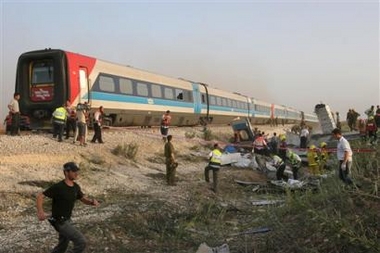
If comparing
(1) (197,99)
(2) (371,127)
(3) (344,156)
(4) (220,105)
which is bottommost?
(3) (344,156)

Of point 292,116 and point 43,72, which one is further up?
point 43,72

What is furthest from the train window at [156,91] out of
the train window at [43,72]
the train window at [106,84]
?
the train window at [43,72]

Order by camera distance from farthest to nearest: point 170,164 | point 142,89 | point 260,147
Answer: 1. point 142,89
2. point 260,147
3. point 170,164

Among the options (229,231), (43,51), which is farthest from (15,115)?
(229,231)

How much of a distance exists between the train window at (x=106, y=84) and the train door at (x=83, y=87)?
0.95 meters

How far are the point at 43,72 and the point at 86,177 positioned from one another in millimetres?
7147

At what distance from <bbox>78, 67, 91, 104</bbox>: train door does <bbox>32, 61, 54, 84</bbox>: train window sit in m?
1.10

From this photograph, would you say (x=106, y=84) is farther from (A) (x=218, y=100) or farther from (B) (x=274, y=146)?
(A) (x=218, y=100)

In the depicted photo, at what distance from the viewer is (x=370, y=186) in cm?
745

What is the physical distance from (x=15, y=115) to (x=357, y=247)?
551 inches

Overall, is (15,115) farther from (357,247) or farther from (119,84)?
(357,247)

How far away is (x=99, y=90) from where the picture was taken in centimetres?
2014

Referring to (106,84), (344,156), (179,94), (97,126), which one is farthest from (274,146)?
(344,156)

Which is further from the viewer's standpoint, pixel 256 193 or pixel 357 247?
pixel 256 193
